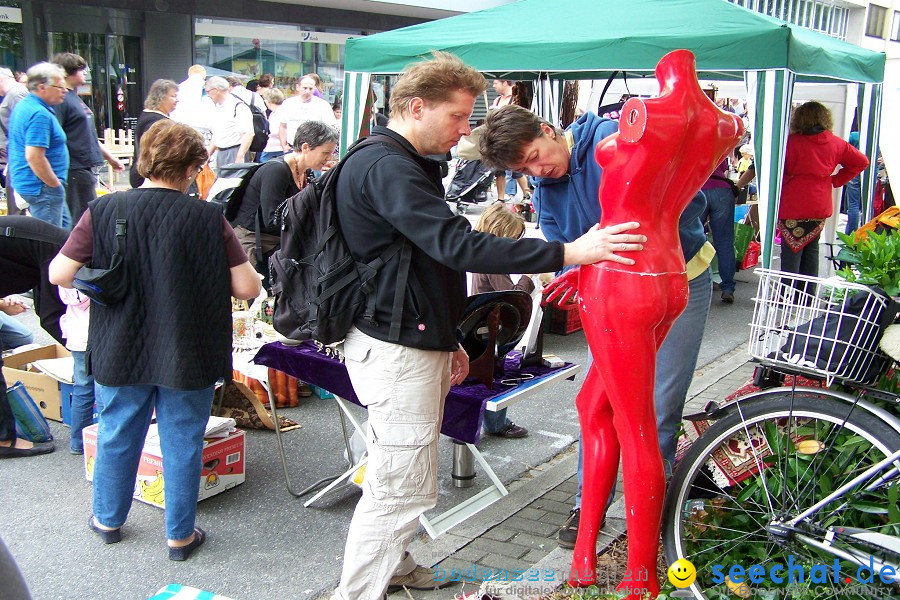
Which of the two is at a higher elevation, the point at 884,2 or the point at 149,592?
the point at 884,2

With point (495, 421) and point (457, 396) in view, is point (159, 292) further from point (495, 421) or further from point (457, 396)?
point (495, 421)

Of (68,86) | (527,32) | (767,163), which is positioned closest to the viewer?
(767,163)

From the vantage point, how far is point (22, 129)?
7125 mm

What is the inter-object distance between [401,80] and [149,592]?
2105 mm

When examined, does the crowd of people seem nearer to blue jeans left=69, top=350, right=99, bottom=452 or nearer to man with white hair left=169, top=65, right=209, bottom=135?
blue jeans left=69, top=350, right=99, bottom=452

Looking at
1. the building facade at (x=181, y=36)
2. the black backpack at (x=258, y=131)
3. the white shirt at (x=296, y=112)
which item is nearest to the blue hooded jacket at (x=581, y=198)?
the black backpack at (x=258, y=131)

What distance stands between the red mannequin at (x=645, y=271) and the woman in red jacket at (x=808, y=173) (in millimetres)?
5225

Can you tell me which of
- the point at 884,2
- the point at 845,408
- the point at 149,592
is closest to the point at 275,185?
the point at 149,592

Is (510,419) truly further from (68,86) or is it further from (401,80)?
(68,86)

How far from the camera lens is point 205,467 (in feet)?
13.1

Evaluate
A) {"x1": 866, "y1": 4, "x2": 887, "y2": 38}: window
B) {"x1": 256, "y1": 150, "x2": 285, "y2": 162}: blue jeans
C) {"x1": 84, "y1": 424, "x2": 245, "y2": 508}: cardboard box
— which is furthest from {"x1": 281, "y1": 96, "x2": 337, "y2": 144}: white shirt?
{"x1": 866, "y1": 4, "x2": 887, "y2": 38}: window

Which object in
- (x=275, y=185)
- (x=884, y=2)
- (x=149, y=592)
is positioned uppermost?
(x=884, y=2)

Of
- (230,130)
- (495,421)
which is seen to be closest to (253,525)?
(495,421)

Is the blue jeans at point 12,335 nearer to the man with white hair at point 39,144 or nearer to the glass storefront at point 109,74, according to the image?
the man with white hair at point 39,144
